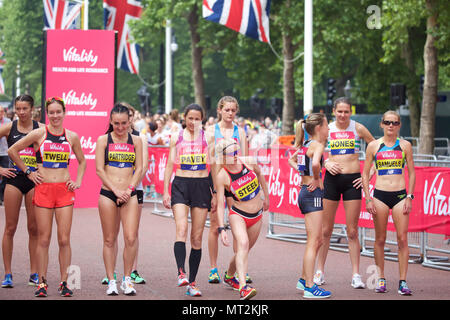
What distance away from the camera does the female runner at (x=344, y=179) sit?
9883 millimetres

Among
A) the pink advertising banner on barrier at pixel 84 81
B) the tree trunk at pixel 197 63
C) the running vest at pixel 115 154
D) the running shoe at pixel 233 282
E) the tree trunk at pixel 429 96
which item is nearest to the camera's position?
the running vest at pixel 115 154

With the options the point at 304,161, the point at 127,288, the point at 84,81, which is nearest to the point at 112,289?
the point at 127,288

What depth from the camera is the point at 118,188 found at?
8.80 m

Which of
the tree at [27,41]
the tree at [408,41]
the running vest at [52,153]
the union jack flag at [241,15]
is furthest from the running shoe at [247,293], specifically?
the tree at [27,41]

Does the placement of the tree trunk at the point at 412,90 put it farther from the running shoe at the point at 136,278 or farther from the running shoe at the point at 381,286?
the running shoe at the point at 136,278

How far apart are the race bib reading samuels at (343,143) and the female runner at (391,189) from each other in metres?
0.46

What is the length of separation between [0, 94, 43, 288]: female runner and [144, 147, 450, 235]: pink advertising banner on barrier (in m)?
4.84

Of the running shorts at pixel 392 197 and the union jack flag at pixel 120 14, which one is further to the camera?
the union jack flag at pixel 120 14

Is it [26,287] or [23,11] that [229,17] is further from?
[23,11]

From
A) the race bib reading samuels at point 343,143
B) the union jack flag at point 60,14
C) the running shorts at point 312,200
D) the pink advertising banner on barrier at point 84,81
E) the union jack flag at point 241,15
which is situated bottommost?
the running shorts at point 312,200

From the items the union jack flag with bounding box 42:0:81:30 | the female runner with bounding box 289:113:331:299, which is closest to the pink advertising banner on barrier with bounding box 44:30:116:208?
the union jack flag with bounding box 42:0:81:30

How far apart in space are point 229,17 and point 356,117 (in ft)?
71.2

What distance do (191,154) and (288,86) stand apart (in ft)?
83.4

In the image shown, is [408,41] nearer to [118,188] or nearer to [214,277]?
[214,277]
